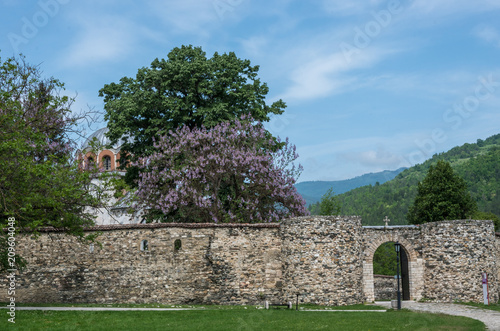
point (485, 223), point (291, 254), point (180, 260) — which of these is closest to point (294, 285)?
point (291, 254)

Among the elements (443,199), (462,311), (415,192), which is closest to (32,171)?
(462,311)

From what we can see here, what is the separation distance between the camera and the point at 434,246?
2992 cm

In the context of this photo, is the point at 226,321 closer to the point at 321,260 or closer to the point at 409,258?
the point at 321,260

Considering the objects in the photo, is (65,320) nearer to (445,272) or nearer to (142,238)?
(142,238)

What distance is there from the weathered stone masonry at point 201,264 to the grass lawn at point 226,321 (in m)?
5.24

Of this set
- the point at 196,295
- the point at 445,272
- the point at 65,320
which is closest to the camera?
the point at 65,320

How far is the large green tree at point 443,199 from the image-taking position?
51.5 metres

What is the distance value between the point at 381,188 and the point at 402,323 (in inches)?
5566

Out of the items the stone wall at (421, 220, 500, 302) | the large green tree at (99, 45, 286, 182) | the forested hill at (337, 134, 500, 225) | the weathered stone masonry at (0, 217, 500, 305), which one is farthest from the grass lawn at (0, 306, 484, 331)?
the forested hill at (337, 134, 500, 225)

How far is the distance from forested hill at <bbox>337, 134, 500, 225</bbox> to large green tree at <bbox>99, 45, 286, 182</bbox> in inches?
2780

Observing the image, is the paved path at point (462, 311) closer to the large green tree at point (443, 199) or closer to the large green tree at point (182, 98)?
the large green tree at point (182, 98)

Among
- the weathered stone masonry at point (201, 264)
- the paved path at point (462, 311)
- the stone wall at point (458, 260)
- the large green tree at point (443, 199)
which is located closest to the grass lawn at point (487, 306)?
the stone wall at point (458, 260)

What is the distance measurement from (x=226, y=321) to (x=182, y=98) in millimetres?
20623

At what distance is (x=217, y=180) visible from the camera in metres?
34.2
